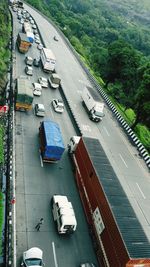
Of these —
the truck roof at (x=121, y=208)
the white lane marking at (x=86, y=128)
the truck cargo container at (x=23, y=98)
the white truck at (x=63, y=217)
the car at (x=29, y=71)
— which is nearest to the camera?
the truck roof at (x=121, y=208)

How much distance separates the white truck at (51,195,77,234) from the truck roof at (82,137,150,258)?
13.0ft

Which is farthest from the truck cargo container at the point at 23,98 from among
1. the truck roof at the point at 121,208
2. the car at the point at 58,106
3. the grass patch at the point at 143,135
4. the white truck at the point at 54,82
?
the grass patch at the point at 143,135

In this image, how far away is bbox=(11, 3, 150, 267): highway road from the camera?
96.6 feet

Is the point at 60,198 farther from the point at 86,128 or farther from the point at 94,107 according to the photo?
the point at 94,107

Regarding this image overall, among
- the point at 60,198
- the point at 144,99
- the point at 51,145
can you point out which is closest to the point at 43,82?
the point at 144,99

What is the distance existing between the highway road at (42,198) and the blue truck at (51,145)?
1.16 meters

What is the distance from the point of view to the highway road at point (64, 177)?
96.6ft

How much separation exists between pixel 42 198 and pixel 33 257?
8.86m

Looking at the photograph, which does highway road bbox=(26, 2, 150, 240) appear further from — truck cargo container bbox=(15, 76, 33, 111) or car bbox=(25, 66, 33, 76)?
truck cargo container bbox=(15, 76, 33, 111)

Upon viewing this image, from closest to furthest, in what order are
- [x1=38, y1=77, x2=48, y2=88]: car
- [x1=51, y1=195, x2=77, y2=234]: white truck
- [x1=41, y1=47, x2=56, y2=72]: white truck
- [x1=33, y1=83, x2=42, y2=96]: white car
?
1. [x1=51, y1=195, x2=77, y2=234]: white truck
2. [x1=33, y1=83, x2=42, y2=96]: white car
3. [x1=38, y1=77, x2=48, y2=88]: car
4. [x1=41, y1=47, x2=56, y2=72]: white truck

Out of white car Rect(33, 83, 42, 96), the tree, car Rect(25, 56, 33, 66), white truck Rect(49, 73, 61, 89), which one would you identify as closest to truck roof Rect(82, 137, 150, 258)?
white car Rect(33, 83, 42, 96)

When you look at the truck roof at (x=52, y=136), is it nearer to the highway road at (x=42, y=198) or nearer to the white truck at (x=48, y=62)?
the highway road at (x=42, y=198)

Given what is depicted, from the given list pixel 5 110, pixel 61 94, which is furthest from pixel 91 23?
pixel 5 110

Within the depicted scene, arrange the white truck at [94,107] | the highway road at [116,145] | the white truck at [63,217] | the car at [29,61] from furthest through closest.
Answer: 1. the car at [29,61]
2. the white truck at [94,107]
3. the highway road at [116,145]
4. the white truck at [63,217]
